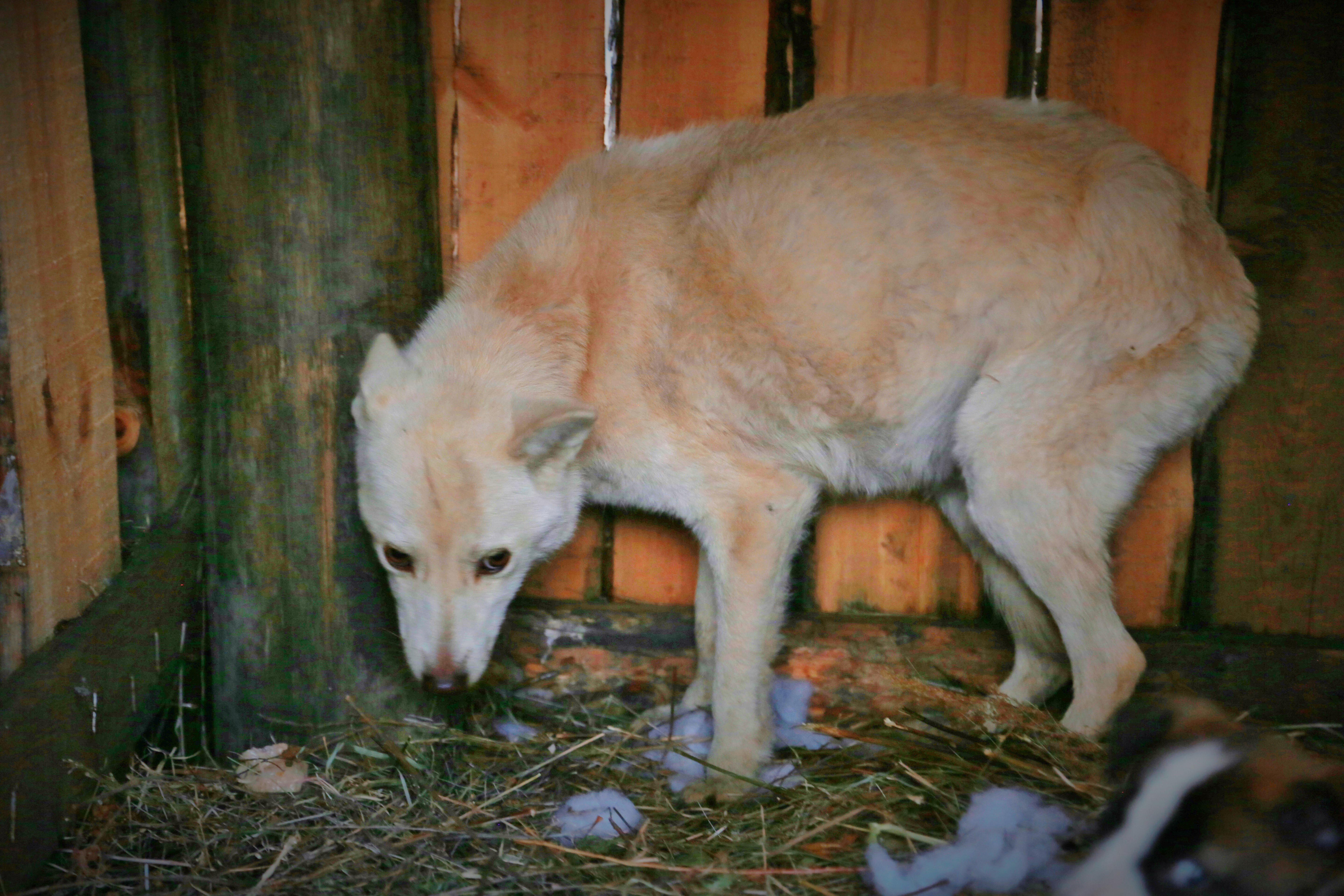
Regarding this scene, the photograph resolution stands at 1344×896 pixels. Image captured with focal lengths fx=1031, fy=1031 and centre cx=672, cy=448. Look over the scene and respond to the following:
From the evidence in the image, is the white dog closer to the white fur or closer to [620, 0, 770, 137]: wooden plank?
[620, 0, 770, 137]: wooden plank

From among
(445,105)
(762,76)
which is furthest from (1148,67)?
(445,105)

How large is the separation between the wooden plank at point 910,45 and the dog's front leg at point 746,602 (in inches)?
51.0

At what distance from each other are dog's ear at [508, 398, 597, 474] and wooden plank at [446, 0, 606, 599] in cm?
79

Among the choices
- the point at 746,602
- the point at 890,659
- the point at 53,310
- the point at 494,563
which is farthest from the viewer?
the point at 890,659

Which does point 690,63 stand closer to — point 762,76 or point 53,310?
point 762,76

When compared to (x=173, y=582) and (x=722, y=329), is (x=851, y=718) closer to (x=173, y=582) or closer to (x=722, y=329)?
(x=722, y=329)

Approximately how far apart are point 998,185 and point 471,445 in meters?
1.70

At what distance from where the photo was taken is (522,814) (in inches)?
115

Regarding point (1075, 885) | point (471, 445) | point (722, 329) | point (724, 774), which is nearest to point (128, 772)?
point (471, 445)

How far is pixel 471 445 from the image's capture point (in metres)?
2.92

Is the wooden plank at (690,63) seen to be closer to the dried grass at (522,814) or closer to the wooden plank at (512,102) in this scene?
the wooden plank at (512,102)

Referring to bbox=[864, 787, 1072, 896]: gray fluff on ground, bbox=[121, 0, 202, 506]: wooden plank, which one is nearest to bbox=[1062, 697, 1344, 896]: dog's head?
bbox=[864, 787, 1072, 896]: gray fluff on ground

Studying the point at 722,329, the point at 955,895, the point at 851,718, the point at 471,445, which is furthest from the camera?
the point at 851,718

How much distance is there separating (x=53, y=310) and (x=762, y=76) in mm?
2161
